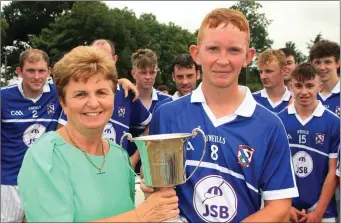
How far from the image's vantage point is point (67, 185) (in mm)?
2275

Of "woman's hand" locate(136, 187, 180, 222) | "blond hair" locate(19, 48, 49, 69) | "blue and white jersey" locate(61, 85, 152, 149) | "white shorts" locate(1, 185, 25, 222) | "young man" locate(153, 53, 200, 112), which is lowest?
"white shorts" locate(1, 185, 25, 222)

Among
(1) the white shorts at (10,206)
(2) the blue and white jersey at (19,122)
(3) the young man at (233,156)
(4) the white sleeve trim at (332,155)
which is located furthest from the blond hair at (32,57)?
(4) the white sleeve trim at (332,155)

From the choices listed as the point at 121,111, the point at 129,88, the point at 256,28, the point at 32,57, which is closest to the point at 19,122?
the point at 32,57

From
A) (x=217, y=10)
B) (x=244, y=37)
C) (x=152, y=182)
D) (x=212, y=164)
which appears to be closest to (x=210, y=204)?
(x=212, y=164)

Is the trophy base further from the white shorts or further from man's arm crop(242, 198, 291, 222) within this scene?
the white shorts

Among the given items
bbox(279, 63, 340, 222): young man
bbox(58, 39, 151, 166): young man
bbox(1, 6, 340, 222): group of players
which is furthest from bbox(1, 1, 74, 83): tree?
bbox(279, 63, 340, 222): young man

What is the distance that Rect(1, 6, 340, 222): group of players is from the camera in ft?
8.30

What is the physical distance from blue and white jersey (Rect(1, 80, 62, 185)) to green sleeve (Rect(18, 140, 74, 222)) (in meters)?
3.13

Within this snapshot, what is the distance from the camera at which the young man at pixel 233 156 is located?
251cm

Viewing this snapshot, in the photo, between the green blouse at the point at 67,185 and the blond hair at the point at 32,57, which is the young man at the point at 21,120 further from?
the green blouse at the point at 67,185

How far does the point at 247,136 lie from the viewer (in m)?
2.54

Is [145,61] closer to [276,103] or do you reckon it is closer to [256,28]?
[276,103]

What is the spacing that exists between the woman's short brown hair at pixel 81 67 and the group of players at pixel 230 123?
1.69 feet

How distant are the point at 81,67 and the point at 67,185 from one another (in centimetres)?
64
